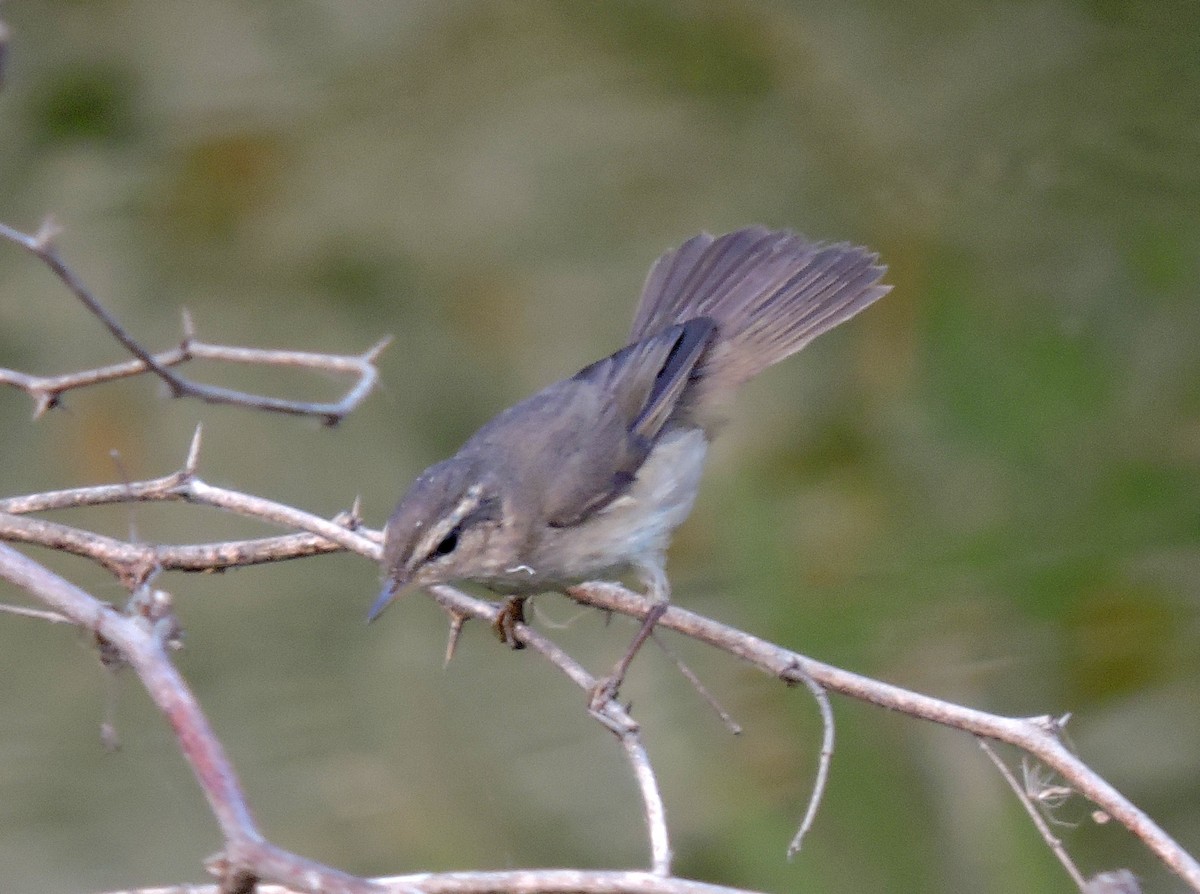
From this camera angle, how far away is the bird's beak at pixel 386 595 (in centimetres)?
306

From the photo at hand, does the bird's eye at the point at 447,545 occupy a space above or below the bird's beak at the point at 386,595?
above

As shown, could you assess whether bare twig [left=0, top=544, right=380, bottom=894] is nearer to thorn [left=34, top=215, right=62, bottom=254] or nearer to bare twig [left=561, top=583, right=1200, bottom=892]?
thorn [left=34, top=215, right=62, bottom=254]

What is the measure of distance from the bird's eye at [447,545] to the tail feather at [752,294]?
44.3 inches

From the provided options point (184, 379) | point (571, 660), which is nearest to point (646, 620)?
point (571, 660)

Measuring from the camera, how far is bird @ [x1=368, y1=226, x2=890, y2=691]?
11.0 feet

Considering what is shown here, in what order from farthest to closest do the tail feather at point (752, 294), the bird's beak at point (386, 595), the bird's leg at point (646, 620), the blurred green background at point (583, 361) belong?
1. the blurred green background at point (583, 361)
2. the tail feather at point (752, 294)
3. the bird's leg at point (646, 620)
4. the bird's beak at point (386, 595)

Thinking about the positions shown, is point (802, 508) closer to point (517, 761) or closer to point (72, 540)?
point (517, 761)

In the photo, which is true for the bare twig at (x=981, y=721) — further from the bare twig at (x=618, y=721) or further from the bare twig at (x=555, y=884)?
the bare twig at (x=555, y=884)

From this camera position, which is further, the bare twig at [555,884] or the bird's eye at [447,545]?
the bird's eye at [447,545]

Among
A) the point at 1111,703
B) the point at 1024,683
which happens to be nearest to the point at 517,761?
the point at 1024,683

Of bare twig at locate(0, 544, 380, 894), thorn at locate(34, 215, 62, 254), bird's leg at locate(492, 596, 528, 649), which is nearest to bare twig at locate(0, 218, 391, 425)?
thorn at locate(34, 215, 62, 254)

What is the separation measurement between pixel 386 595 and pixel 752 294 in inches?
66.7

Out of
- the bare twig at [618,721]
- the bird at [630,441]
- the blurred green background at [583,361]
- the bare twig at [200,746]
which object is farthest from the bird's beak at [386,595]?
the blurred green background at [583,361]

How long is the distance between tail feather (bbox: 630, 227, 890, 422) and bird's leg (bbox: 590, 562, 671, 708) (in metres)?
0.74
